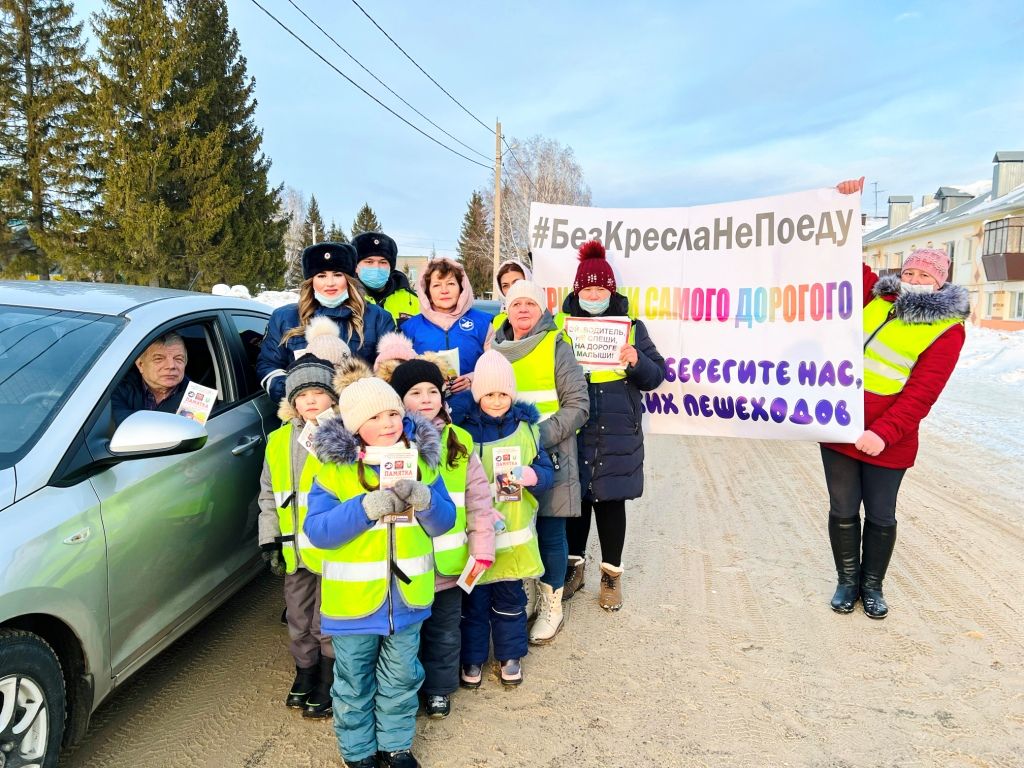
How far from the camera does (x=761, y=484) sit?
6.13 metres

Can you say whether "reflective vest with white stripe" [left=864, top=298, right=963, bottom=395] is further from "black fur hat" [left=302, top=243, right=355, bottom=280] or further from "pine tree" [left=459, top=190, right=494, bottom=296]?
"pine tree" [left=459, top=190, right=494, bottom=296]

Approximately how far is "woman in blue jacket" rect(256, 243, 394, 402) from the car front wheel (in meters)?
1.63

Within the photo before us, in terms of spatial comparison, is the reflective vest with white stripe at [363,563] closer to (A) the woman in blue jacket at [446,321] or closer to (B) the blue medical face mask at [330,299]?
(A) the woman in blue jacket at [446,321]

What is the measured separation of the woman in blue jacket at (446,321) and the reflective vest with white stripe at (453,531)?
925mm

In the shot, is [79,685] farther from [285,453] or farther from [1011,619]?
[1011,619]

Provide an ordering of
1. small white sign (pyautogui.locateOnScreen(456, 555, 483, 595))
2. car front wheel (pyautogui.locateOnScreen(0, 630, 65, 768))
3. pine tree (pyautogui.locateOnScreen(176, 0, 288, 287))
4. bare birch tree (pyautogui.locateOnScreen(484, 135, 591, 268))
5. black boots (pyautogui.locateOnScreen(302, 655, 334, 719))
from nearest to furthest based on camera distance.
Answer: car front wheel (pyautogui.locateOnScreen(0, 630, 65, 768)), small white sign (pyautogui.locateOnScreen(456, 555, 483, 595)), black boots (pyautogui.locateOnScreen(302, 655, 334, 719)), pine tree (pyautogui.locateOnScreen(176, 0, 288, 287)), bare birch tree (pyautogui.locateOnScreen(484, 135, 591, 268))

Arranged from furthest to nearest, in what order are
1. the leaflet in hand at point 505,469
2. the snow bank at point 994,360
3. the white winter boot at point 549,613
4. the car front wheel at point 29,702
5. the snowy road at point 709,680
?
the snow bank at point 994,360
the white winter boot at point 549,613
the leaflet in hand at point 505,469
the snowy road at point 709,680
the car front wheel at point 29,702

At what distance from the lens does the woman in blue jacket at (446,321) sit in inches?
140

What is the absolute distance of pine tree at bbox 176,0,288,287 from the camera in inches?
1014

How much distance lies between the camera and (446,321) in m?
3.58

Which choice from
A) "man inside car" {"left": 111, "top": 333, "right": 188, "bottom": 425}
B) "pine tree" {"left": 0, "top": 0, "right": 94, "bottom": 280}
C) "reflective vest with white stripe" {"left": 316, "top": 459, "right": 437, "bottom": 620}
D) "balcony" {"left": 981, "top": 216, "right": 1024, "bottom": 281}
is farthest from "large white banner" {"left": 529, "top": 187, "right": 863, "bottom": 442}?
"balcony" {"left": 981, "top": 216, "right": 1024, "bottom": 281}

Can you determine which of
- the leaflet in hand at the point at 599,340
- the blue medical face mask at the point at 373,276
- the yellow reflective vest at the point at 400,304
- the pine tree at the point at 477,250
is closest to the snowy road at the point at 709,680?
the leaflet in hand at the point at 599,340

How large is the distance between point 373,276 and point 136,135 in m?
25.5

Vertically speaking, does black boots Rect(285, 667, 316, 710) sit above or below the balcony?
below
